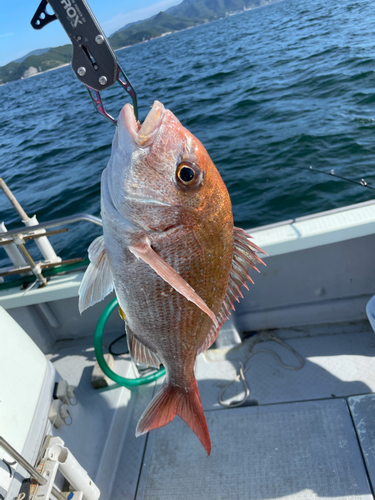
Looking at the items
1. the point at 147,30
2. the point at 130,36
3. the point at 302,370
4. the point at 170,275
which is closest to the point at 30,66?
the point at 130,36

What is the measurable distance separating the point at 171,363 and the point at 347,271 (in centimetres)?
215

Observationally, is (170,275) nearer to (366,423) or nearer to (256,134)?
(366,423)

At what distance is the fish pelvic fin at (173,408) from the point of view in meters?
1.48

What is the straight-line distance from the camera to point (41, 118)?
17.1m

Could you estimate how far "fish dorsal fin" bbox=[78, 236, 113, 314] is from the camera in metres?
1.30

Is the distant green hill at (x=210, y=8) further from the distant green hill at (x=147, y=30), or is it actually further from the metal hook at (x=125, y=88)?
the metal hook at (x=125, y=88)

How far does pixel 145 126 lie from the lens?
1089mm

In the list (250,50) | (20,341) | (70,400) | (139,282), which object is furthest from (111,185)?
(250,50)

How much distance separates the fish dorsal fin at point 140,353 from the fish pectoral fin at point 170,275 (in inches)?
20.2

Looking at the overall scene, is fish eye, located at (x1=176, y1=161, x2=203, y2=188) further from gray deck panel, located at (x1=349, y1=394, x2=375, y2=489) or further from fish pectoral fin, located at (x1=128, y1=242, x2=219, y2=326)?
gray deck panel, located at (x1=349, y1=394, x2=375, y2=489)

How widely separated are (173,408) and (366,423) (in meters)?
1.56

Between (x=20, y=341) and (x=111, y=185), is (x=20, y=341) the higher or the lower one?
the lower one

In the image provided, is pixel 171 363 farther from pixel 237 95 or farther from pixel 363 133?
pixel 237 95

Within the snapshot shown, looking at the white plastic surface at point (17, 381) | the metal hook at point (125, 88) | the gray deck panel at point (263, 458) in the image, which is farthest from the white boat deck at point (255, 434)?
the metal hook at point (125, 88)
